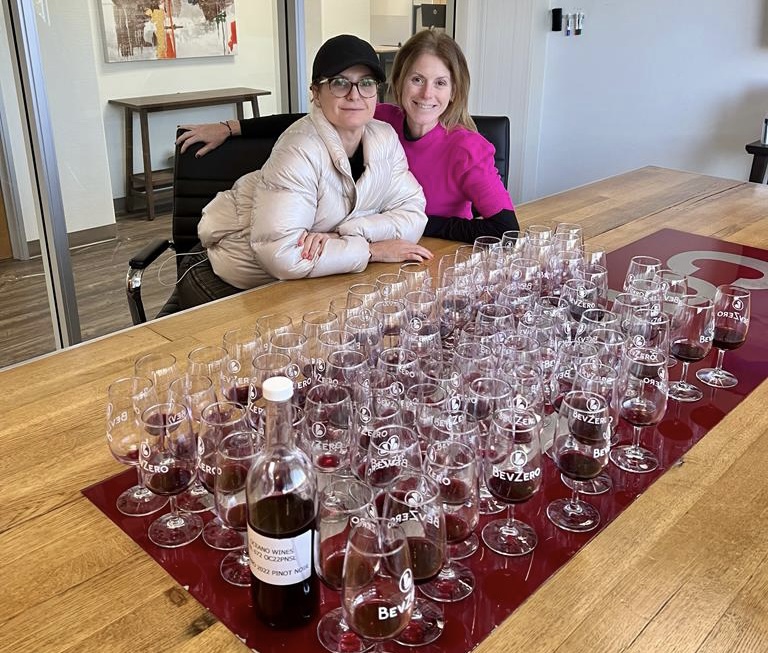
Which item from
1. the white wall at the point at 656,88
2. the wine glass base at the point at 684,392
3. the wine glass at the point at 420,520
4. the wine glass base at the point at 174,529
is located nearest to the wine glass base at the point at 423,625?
the wine glass at the point at 420,520

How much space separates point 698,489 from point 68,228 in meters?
2.90

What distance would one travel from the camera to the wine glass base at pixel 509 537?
102cm

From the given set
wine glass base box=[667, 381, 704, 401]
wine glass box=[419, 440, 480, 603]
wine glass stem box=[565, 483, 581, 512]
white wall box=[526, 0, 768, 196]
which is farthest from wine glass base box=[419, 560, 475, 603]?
white wall box=[526, 0, 768, 196]

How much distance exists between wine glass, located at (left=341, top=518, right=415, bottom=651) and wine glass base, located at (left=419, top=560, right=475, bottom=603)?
140 millimetres

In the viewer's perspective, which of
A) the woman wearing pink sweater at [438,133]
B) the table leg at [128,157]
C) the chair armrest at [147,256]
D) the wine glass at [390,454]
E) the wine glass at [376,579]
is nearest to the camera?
the wine glass at [376,579]

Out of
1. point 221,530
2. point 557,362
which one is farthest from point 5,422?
point 557,362

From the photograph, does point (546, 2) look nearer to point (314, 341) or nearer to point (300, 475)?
point (314, 341)

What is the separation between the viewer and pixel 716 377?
1527 millimetres

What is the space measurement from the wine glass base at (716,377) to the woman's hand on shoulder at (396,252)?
33.2 inches

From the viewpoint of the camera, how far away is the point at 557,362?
4.27ft

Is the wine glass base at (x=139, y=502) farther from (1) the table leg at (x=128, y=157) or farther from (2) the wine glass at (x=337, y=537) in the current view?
(1) the table leg at (x=128, y=157)

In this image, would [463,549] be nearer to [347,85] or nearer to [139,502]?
[139,502]

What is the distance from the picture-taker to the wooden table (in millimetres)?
886

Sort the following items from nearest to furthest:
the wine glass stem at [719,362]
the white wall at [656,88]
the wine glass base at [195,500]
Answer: the wine glass base at [195,500], the wine glass stem at [719,362], the white wall at [656,88]
